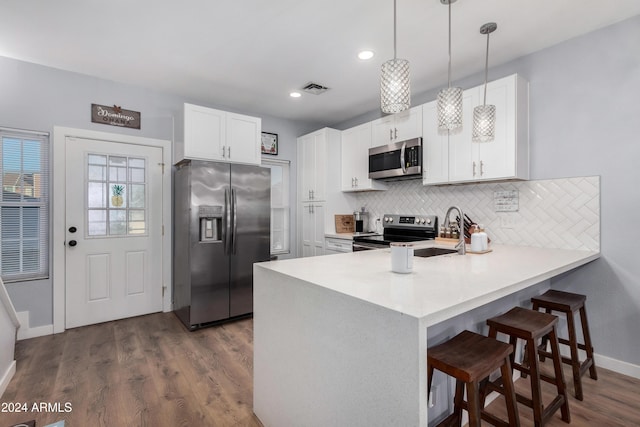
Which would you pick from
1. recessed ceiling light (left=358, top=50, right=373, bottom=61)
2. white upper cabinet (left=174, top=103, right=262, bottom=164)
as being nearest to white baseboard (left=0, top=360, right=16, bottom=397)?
white upper cabinet (left=174, top=103, right=262, bottom=164)

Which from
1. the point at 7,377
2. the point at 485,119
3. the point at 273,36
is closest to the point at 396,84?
the point at 485,119

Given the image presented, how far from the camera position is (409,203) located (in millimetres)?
3771

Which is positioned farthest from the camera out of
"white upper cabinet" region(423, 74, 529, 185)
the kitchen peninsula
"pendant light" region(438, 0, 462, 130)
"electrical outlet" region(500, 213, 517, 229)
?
"electrical outlet" region(500, 213, 517, 229)

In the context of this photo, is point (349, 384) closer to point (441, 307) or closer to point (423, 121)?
point (441, 307)

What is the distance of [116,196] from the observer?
134 inches

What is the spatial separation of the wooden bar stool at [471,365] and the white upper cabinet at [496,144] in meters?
1.75

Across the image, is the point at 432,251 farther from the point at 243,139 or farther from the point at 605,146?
the point at 243,139

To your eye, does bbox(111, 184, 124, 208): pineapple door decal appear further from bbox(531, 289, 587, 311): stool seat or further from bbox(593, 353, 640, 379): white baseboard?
bbox(593, 353, 640, 379): white baseboard

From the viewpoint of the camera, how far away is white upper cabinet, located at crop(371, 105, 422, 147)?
3.33m

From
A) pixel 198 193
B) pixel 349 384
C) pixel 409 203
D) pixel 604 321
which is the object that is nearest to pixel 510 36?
pixel 409 203

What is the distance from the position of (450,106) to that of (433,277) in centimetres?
117

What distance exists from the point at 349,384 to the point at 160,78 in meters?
3.42

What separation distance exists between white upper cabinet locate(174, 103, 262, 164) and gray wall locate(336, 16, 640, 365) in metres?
2.94

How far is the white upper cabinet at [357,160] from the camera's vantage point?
3.94 meters
